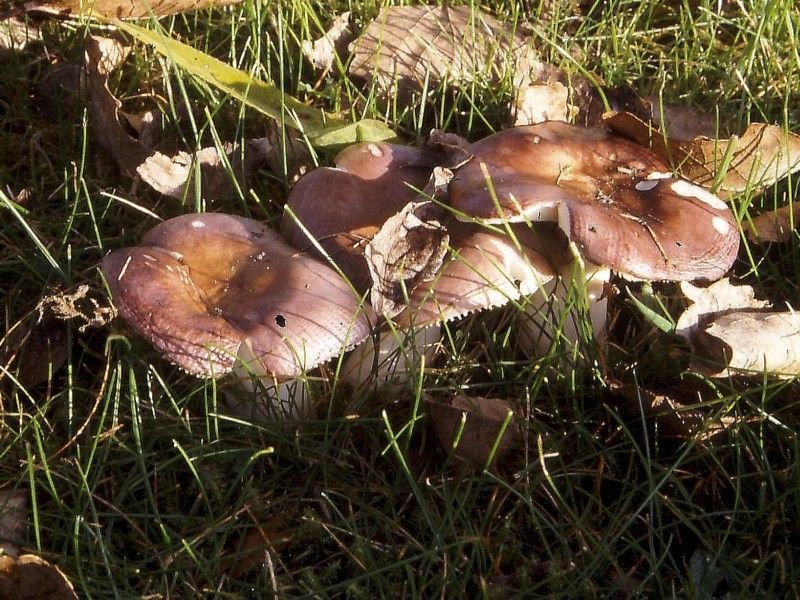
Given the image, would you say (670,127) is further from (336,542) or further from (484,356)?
(336,542)

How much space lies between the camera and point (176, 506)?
2107 mm

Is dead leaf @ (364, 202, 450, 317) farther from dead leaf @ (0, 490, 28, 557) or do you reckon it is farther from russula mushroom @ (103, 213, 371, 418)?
dead leaf @ (0, 490, 28, 557)

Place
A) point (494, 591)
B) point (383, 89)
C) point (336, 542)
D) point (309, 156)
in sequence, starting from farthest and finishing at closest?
point (383, 89)
point (309, 156)
point (336, 542)
point (494, 591)

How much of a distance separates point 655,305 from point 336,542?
1035mm

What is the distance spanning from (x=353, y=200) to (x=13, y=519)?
1.09 metres

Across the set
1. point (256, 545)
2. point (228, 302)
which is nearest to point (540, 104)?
point (228, 302)

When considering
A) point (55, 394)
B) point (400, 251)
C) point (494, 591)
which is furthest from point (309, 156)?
point (494, 591)

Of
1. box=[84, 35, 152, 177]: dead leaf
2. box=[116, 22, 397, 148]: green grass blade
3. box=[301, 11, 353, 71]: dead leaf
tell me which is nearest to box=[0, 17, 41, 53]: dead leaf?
box=[84, 35, 152, 177]: dead leaf

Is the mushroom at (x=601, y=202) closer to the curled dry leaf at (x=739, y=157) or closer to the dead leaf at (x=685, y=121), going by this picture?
the curled dry leaf at (x=739, y=157)

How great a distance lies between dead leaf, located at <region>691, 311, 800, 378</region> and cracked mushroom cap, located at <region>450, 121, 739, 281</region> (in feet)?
0.63

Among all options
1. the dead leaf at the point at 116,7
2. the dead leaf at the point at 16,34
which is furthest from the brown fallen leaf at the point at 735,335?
the dead leaf at the point at 16,34

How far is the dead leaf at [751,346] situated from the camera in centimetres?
215

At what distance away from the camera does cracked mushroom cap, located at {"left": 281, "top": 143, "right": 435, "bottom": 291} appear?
2250 millimetres

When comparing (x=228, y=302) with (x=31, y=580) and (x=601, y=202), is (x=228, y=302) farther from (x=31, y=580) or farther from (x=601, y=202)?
(x=601, y=202)
